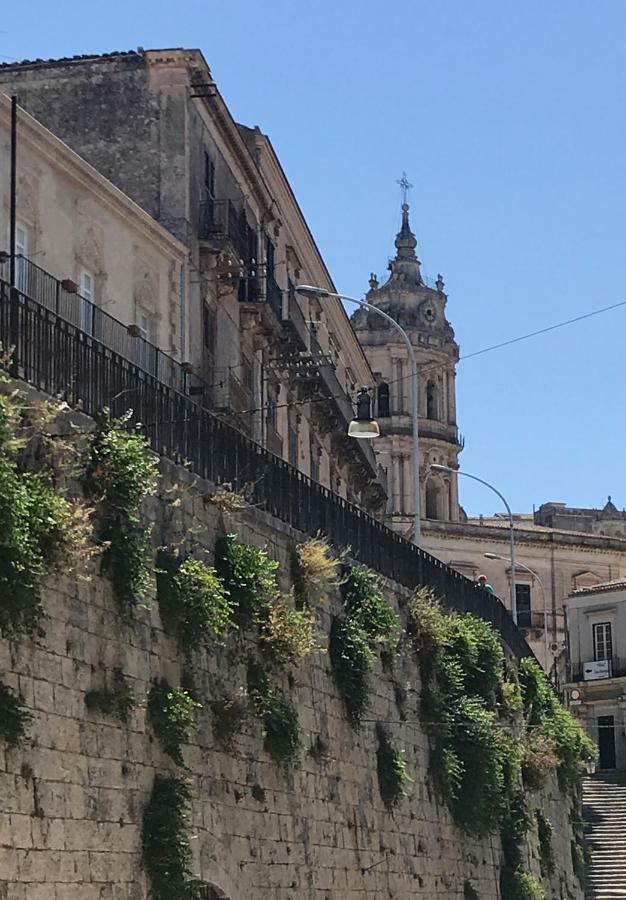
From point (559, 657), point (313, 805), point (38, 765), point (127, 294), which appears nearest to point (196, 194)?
point (127, 294)

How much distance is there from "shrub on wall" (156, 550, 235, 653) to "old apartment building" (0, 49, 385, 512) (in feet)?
32.4

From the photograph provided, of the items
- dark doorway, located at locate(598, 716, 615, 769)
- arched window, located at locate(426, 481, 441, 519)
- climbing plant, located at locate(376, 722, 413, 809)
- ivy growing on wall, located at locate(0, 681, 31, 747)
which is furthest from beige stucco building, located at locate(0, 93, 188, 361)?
arched window, located at locate(426, 481, 441, 519)

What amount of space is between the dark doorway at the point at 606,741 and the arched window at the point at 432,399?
95.9 feet

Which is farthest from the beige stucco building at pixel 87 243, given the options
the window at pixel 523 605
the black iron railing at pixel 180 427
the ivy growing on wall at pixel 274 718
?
the window at pixel 523 605

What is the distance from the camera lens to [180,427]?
1975 centimetres

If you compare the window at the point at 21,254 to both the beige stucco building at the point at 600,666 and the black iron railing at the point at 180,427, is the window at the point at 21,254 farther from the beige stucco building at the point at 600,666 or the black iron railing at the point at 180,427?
the beige stucco building at the point at 600,666

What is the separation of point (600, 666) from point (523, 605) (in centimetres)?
1677

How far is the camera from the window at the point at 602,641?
5972cm

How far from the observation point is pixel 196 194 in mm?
32969

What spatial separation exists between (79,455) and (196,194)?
57.2 feet

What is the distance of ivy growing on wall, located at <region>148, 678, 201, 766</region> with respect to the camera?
17.0 metres

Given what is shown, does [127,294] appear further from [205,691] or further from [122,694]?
[122,694]

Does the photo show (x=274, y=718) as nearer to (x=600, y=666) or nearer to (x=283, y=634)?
(x=283, y=634)

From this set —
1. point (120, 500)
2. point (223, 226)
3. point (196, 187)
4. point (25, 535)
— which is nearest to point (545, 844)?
point (223, 226)
